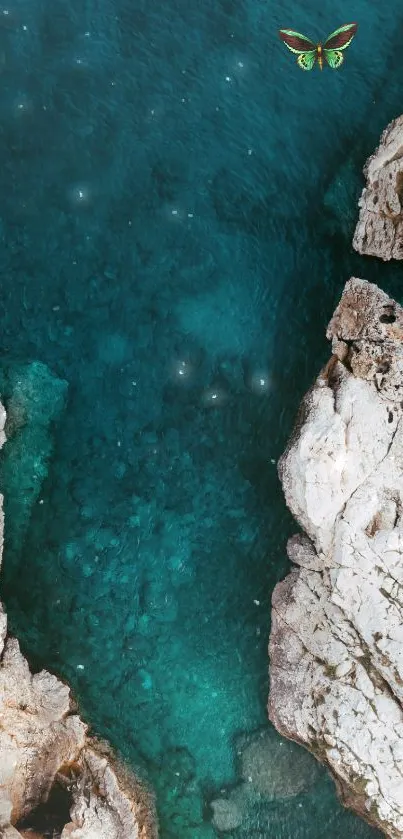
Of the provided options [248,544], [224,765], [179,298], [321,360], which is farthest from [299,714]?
[179,298]

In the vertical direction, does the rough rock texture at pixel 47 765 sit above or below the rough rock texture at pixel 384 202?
below

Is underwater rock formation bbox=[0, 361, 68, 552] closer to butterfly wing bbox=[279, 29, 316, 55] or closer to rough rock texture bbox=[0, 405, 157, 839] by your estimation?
rough rock texture bbox=[0, 405, 157, 839]

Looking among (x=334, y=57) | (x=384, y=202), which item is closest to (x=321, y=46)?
(x=334, y=57)

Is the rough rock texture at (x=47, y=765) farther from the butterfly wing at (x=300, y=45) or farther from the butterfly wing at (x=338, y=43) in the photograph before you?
the butterfly wing at (x=338, y=43)

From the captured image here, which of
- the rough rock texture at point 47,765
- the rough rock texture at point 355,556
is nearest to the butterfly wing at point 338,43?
the rough rock texture at point 355,556

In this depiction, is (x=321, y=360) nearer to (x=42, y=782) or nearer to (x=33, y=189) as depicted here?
(x=33, y=189)

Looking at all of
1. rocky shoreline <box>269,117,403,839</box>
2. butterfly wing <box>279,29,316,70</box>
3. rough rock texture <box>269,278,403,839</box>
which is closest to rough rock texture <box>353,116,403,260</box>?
rocky shoreline <box>269,117,403,839</box>

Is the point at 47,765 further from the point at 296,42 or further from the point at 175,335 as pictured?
the point at 296,42
